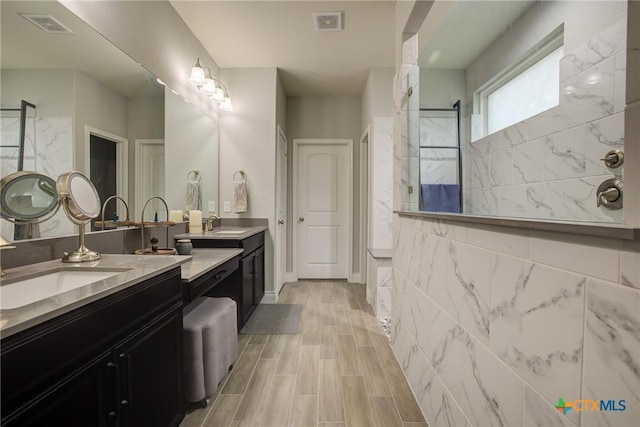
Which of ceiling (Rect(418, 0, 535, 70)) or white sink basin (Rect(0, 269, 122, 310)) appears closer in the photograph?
white sink basin (Rect(0, 269, 122, 310))

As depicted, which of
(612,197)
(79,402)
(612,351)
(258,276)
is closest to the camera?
(612,351)

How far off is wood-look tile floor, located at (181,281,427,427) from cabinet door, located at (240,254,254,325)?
223 millimetres

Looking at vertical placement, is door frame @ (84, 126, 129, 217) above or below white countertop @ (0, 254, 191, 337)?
above

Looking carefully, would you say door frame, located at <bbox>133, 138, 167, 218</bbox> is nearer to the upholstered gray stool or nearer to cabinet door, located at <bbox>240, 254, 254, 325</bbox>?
the upholstered gray stool

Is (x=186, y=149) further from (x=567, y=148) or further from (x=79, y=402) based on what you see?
(x=567, y=148)

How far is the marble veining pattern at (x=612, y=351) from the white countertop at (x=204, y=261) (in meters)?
1.43

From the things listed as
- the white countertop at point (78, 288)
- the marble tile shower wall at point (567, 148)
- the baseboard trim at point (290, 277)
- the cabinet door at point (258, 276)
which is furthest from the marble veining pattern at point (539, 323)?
the baseboard trim at point (290, 277)

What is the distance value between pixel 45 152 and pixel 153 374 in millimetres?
1018

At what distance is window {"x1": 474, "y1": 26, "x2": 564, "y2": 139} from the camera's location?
146cm

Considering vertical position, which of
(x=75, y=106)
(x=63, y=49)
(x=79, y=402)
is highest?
(x=63, y=49)

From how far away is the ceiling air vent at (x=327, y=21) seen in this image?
2285 millimetres

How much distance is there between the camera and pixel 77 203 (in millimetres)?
1176

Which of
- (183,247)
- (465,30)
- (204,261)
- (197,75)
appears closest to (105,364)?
(204,261)

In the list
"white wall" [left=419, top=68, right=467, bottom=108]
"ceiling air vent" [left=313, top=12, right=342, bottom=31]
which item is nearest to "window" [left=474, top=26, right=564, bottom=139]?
"white wall" [left=419, top=68, right=467, bottom=108]
